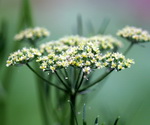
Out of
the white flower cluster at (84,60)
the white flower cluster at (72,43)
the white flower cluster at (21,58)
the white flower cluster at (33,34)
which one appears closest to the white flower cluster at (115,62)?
the white flower cluster at (84,60)

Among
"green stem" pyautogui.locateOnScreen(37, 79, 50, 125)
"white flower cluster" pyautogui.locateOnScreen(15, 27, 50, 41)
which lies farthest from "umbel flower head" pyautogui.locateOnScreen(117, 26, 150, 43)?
"green stem" pyautogui.locateOnScreen(37, 79, 50, 125)

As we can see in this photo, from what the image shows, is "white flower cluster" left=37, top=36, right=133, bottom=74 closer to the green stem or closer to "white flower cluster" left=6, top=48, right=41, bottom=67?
"white flower cluster" left=6, top=48, right=41, bottom=67

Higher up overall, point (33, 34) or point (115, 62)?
point (33, 34)

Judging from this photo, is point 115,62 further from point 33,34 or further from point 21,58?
→ point 33,34

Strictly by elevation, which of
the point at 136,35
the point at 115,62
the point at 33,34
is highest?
the point at 33,34

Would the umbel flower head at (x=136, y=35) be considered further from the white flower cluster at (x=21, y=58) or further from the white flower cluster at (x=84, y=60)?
the white flower cluster at (x=21, y=58)

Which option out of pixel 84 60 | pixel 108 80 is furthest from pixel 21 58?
pixel 108 80

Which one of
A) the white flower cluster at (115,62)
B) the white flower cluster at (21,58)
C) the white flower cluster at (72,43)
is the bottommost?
the white flower cluster at (115,62)

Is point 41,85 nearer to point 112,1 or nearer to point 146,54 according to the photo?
Result: point 146,54
